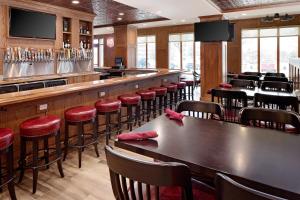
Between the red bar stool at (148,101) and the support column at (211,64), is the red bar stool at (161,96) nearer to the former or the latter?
the red bar stool at (148,101)

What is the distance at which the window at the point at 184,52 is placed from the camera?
1238 centimetres

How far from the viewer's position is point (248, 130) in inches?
74.7

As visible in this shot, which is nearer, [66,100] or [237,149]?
[237,149]

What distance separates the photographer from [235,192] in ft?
3.05

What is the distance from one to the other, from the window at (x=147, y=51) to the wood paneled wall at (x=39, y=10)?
5.82m

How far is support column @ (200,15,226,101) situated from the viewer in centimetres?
786

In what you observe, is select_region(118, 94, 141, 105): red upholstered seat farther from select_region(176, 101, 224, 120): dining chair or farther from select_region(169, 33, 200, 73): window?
select_region(169, 33, 200, 73): window

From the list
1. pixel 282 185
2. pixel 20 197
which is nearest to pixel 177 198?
pixel 282 185

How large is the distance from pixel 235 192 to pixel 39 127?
2.33 meters

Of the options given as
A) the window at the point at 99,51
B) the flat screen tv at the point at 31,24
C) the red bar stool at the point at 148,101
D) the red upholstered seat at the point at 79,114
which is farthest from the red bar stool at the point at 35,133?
the window at the point at 99,51

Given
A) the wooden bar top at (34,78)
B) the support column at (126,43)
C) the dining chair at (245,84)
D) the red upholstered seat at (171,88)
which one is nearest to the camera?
the dining chair at (245,84)

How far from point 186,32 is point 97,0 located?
6.77 metres

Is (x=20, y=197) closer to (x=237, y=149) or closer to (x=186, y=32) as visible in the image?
(x=237, y=149)

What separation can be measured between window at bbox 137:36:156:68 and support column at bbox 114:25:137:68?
254cm
